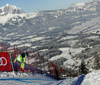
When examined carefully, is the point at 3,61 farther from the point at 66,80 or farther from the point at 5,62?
the point at 66,80

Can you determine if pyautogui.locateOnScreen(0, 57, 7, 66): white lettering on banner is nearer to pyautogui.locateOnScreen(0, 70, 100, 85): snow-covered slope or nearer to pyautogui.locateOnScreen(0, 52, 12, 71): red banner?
pyautogui.locateOnScreen(0, 52, 12, 71): red banner

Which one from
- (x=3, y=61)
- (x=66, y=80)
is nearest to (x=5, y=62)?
(x=3, y=61)

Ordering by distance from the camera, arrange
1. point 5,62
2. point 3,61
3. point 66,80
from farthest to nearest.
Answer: point 5,62 < point 3,61 < point 66,80

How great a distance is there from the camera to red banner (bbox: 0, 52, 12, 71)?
720 inches

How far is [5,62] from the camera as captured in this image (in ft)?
60.5

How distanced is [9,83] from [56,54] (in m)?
109

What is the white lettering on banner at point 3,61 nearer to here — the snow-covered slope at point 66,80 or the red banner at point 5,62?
the red banner at point 5,62

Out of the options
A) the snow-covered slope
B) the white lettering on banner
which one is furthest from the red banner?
the snow-covered slope

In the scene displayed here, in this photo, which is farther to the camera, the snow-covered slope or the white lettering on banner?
the white lettering on banner

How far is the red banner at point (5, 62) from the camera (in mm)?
18281

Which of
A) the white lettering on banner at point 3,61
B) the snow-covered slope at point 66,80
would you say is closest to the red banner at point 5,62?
the white lettering on banner at point 3,61

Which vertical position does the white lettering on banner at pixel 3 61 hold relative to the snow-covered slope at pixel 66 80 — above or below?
above

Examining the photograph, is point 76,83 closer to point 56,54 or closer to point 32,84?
point 32,84

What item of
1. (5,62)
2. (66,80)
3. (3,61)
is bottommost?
(66,80)
